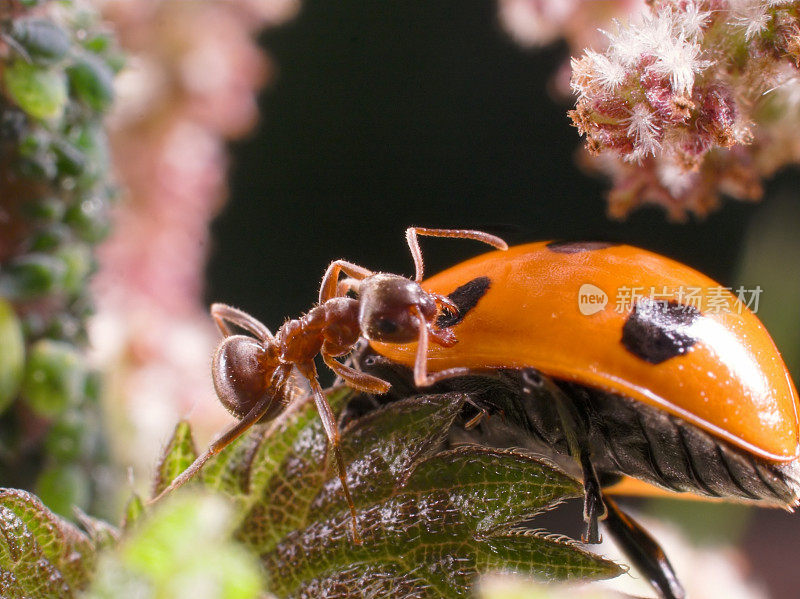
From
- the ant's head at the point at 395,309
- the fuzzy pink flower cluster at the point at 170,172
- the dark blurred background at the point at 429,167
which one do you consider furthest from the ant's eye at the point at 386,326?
the fuzzy pink flower cluster at the point at 170,172

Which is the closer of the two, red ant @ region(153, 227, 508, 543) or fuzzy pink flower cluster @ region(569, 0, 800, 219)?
fuzzy pink flower cluster @ region(569, 0, 800, 219)

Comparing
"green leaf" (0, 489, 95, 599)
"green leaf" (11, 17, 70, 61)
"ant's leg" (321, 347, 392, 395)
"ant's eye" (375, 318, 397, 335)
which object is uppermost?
"green leaf" (11, 17, 70, 61)

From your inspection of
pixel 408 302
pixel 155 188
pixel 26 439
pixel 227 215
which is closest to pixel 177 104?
pixel 155 188

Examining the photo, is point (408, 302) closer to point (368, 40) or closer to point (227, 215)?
point (368, 40)

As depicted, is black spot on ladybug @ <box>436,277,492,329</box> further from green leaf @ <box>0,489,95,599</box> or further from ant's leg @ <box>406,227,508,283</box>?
green leaf @ <box>0,489,95,599</box>

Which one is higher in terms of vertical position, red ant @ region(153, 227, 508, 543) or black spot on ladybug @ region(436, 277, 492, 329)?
black spot on ladybug @ region(436, 277, 492, 329)

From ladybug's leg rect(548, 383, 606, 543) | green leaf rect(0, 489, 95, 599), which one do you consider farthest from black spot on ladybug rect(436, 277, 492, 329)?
green leaf rect(0, 489, 95, 599)

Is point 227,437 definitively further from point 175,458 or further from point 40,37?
point 40,37

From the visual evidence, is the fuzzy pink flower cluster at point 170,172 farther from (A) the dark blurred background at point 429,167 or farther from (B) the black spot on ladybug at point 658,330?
(B) the black spot on ladybug at point 658,330
